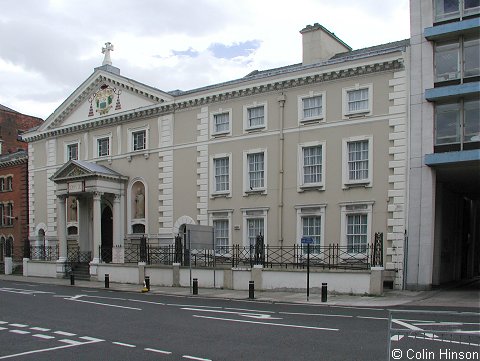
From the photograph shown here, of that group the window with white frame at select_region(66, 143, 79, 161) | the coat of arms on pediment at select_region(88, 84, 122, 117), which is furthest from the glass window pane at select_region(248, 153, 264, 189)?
the window with white frame at select_region(66, 143, 79, 161)

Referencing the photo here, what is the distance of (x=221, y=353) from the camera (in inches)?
420

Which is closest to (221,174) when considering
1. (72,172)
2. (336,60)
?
(336,60)

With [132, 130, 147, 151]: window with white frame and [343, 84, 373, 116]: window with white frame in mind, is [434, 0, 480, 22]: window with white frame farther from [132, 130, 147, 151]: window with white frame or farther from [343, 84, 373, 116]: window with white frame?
[132, 130, 147, 151]: window with white frame

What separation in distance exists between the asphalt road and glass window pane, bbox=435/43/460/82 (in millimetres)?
11284

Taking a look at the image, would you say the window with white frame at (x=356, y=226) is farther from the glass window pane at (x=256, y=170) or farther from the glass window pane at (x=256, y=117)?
the glass window pane at (x=256, y=117)

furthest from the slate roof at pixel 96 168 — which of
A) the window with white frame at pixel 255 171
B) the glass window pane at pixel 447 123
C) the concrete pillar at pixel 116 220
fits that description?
the glass window pane at pixel 447 123

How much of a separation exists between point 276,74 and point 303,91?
1.71 metres

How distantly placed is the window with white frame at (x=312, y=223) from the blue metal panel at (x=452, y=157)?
18.5 ft

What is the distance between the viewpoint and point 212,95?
31.0 m

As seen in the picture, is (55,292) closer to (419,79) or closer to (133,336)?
(133,336)

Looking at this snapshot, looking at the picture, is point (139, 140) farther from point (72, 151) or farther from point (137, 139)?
point (72, 151)

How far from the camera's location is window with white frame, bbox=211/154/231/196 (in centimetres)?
3048

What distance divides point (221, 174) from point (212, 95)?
4.45 meters

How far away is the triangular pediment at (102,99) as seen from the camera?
111ft
